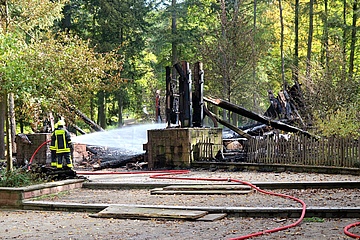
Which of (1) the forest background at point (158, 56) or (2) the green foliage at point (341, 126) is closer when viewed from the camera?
(1) the forest background at point (158, 56)

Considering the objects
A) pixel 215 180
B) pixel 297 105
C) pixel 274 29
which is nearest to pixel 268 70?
pixel 274 29

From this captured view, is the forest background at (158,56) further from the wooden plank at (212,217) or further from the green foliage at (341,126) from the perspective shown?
the wooden plank at (212,217)

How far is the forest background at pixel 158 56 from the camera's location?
16578mm

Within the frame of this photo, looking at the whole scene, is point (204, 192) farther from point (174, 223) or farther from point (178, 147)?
point (178, 147)

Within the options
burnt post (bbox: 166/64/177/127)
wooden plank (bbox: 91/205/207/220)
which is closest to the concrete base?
burnt post (bbox: 166/64/177/127)

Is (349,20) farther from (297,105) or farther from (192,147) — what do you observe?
(192,147)

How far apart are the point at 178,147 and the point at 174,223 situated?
32.2ft

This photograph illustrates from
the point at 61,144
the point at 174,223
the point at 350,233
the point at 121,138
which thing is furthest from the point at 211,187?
the point at 121,138

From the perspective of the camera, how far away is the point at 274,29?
44438 mm

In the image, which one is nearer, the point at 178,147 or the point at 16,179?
the point at 16,179

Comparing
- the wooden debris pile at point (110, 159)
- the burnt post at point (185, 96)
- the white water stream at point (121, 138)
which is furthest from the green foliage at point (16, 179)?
the white water stream at point (121, 138)

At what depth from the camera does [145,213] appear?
10430 millimetres

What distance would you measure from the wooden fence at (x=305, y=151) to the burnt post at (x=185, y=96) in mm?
2740

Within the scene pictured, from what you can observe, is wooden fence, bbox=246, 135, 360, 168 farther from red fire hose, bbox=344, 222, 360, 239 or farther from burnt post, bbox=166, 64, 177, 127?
red fire hose, bbox=344, 222, 360, 239
